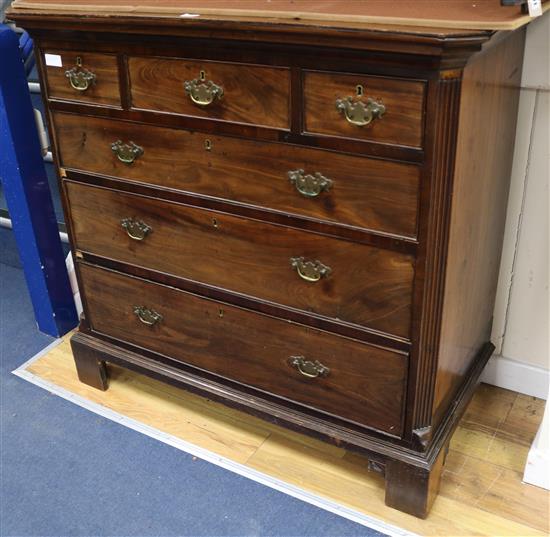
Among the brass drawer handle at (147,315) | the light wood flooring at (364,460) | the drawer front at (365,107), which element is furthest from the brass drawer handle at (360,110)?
the light wood flooring at (364,460)

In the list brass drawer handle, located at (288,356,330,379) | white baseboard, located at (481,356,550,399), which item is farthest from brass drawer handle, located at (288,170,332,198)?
white baseboard, located at (481,356,550,399)

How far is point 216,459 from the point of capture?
1700mm

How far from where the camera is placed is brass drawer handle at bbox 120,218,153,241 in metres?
1.61

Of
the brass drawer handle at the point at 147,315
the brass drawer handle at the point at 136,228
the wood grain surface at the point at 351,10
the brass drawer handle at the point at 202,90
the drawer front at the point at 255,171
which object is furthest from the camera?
the brass drawer handle at the point at 147,315

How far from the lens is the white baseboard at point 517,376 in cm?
184

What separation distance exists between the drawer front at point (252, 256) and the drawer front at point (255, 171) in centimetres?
6

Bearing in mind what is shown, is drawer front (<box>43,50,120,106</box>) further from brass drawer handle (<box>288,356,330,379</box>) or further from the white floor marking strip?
the white floor marking strip

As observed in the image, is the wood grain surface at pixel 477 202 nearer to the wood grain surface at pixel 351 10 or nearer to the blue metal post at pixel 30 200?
the wood grain surface at pixel 351 10

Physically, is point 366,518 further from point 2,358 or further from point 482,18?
point 2,358

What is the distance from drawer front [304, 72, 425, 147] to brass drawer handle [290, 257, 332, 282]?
273mm

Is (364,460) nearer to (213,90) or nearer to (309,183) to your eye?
(309,183)

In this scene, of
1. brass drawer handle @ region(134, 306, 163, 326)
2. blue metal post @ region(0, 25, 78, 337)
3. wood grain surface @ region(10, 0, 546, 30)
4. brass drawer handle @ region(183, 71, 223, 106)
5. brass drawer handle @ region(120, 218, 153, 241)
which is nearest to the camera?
wood grain surface @ region(10, 0, 546, 30)

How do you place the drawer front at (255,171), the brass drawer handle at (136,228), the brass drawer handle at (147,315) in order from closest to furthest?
the drawer front at (255,171) → the brass drawer handle at (136,228) → the brass drawer handle at (147,315)

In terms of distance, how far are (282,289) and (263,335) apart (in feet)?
0.46
